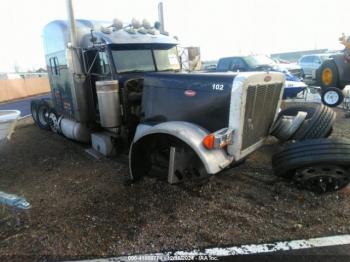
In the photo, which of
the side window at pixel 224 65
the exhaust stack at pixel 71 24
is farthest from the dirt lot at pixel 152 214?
the side window at pixel 224 65

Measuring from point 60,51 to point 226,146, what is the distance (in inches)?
189

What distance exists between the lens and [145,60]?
590 centimetres

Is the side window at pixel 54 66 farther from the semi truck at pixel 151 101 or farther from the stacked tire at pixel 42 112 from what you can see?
the stacked tire at pixel 42 112

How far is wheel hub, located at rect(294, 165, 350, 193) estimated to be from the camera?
3943mm

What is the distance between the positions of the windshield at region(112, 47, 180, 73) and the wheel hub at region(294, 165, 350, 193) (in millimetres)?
3278

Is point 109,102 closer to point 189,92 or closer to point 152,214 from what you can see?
point 189,92

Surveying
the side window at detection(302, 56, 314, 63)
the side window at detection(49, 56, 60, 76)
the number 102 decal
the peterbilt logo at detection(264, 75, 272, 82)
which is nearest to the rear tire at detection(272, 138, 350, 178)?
the peterbilt logo at detection(264, 75, 272, 82)

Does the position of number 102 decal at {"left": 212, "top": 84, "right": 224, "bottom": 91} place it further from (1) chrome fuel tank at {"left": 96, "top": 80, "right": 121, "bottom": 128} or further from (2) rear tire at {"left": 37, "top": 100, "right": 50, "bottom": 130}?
(2) rear tire at {"left": 37, "top": 100, "right": 50, "bottom": 130}

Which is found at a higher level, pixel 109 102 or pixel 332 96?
pixel 109 102

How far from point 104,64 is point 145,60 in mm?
760

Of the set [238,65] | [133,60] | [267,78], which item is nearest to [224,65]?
[238,65]

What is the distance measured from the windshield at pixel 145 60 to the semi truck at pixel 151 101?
19 mm

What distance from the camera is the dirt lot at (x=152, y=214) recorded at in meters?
3.41

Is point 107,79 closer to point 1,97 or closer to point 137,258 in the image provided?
point 137,258
